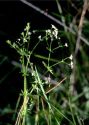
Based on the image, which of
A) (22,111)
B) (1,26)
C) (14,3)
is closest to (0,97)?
(1,26)

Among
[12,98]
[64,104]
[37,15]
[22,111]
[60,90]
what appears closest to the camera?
[22,111]

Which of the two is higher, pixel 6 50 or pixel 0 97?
pixel 6 50

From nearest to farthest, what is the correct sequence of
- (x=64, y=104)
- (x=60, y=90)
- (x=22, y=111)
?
1. (x=22, y=111)
2. (x=64, y=104)
3. (x=60, y=90)

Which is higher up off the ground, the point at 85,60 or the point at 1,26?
the point at 1,26

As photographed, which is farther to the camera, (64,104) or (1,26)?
(1,26)

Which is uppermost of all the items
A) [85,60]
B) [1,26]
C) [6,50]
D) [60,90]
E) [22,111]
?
[1,26]

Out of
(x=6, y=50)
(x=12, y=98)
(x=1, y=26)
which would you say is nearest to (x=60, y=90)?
(x=12, y=98)

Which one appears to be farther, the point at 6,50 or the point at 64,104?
the point at 6,50

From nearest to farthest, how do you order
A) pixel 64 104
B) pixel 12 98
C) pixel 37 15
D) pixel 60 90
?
pixel 64 104, pixel 60 90, pixel 12 98, pixel 37 15

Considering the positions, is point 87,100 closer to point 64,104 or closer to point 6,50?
point 64,104

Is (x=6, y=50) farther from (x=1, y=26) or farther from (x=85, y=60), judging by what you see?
(x=85, y=60)
